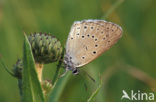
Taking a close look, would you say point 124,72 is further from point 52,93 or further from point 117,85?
point 52,93

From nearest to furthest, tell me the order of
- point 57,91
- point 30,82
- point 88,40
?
point 30,82 → point 57,91 → point 88,40

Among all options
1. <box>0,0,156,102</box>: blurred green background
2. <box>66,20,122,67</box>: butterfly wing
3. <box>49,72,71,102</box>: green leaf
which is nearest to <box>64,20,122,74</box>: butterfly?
<box>66,20,122,67</box>: butterfly wing

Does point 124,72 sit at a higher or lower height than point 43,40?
lower

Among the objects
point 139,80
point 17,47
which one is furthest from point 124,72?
point 17,47

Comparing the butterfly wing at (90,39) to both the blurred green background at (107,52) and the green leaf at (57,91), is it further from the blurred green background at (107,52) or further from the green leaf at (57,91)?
the blurred green background at (107,52)

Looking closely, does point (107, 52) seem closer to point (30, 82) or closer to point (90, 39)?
point (90, 39)

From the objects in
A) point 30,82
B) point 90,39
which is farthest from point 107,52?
point 30,82

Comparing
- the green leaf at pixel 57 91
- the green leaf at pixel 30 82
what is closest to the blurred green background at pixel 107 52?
the green leaf at pixel 57 91
